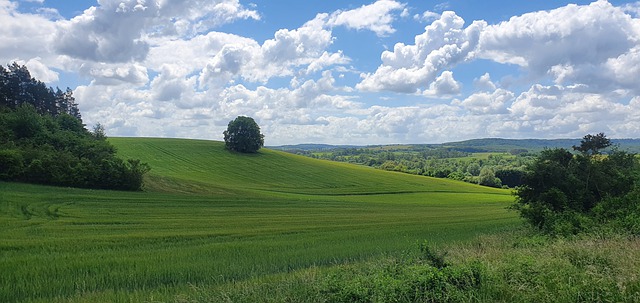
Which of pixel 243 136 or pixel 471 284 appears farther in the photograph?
pixel 243 136

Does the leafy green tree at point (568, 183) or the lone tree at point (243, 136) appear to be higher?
the lone tree at point (243, 136)

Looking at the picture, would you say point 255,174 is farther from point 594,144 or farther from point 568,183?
point 568,183

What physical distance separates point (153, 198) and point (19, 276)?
31115 mm

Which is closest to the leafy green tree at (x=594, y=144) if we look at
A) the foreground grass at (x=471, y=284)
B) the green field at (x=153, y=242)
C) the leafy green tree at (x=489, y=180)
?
the green field at (x=153, y=242)

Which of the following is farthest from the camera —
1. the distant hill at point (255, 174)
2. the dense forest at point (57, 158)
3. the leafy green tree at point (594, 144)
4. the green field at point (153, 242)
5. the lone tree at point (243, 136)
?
the lone tree at point (243, 136)

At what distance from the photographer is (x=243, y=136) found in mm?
103812

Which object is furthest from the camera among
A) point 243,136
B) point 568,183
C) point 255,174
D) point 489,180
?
point 489,180

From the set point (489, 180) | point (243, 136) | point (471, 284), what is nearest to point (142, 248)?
point (471, 284)

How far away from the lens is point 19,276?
35.1ft

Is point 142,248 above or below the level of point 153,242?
above

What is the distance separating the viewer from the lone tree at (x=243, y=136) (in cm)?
10356

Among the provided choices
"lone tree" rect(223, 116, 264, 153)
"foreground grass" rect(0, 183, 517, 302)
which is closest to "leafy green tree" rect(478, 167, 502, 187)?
"lone tree" rect(223, 116, 264, 153)

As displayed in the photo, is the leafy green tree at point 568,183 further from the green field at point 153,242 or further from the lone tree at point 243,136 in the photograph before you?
the lone tree at point 243,136

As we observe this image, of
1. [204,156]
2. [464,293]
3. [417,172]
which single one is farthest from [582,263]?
[417,172]
